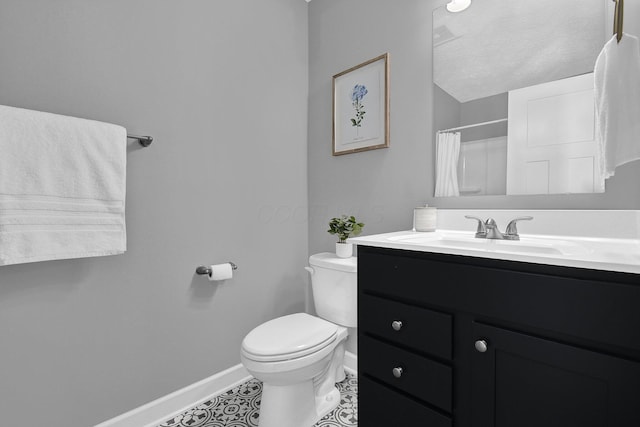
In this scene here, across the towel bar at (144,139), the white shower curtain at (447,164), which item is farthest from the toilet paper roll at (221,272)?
the white shower curtain at (447,164)

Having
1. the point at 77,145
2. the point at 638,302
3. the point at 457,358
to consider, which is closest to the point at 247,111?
the point at 77,145

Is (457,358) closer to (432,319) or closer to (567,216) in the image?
(432,319)

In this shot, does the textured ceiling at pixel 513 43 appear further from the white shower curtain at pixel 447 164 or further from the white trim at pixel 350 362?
the white trim at pixel 350 362

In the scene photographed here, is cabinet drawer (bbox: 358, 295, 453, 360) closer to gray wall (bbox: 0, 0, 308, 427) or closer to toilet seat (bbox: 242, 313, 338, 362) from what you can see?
toilet seat (bbox: 242, 313, 338, 362)

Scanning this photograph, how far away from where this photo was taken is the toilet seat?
4.10ft

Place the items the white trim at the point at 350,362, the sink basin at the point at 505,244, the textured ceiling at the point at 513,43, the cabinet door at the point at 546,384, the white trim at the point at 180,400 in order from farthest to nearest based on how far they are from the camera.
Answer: the white trim at the point at 350,362, the white trim at the point at 180,400, the textured ceiling at the point at 513,43, the sink basin at the point at 505,244, the cabinet door at the point at 546,384

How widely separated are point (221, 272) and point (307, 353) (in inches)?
24.5

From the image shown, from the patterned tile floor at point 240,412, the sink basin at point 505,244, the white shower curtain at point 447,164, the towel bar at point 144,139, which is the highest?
the towel bar at point 144,139

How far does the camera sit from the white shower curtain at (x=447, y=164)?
143cm

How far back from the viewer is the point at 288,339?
→ 1.34 m

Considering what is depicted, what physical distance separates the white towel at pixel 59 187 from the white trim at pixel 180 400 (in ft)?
2.55

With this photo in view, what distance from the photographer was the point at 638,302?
2.11 feet

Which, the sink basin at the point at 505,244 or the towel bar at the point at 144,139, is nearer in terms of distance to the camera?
the sink basin at the point at 505,244

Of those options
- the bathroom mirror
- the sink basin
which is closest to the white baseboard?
the sink basin
